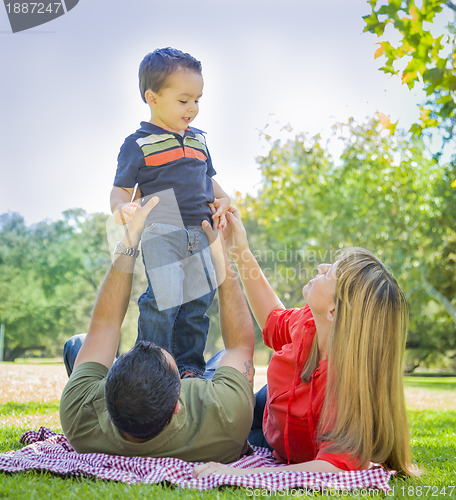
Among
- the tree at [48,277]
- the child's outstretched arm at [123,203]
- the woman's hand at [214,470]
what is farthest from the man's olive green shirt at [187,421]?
the tree at [48,277]

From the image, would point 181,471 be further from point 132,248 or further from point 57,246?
point 57,246

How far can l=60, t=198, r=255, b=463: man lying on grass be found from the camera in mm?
2282

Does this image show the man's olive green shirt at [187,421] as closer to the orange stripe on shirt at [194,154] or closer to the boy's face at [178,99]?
the orange stripe on shirt at [194,154]

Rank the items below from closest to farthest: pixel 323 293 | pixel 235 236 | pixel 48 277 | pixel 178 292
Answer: pixel 323 293
pixel 178 292
pixel 235 236
pixel 48 277

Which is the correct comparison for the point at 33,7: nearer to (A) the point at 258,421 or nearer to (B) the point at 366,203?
(A) the point at 258,421

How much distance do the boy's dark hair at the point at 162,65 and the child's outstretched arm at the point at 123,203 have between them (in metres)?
0.67

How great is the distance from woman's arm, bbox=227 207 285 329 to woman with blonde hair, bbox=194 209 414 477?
1.47 ft

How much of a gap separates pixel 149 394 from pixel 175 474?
45cm

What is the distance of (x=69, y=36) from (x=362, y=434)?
20.2 metres

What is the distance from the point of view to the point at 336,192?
1872 cm

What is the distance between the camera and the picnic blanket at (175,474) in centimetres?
237

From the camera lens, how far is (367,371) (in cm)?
264

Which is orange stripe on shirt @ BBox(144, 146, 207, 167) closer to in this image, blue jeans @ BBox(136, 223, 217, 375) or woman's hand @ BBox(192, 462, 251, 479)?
blue jeans @ BBox(136, 223, 217, 375)

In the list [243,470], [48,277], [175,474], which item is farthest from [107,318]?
[48,277]
